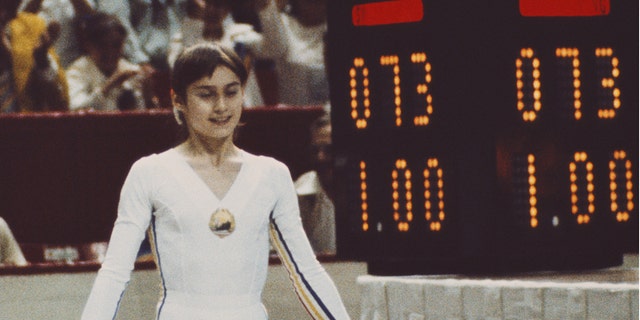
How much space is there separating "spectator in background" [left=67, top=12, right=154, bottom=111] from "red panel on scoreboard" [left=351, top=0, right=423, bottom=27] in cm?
255

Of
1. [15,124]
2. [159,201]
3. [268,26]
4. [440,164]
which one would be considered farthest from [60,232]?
[159,201]

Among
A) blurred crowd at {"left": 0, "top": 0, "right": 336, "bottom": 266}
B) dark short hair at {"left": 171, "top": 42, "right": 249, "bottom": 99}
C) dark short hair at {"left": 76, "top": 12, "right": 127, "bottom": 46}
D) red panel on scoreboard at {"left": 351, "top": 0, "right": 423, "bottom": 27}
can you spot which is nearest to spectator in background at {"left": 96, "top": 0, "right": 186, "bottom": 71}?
blurred crowd at {"left": 0, "top": 0, "right": 336, "bottom": 266}

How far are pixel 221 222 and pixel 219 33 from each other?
517 centimetres

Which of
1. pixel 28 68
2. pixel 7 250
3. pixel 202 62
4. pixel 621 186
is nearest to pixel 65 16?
pixel 28 68

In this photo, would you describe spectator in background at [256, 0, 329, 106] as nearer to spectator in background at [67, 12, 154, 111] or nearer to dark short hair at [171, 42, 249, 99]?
spectator in background at [67, 12, 154, 111]

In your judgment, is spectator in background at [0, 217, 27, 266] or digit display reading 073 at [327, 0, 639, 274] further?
spectator in background at [0, 217, 27, 266]

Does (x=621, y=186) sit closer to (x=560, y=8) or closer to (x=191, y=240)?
(x=560, y=8)

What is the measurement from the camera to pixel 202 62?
294 centimetres

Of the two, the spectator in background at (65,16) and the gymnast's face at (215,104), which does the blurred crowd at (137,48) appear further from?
the gymnast's face at (215,104)

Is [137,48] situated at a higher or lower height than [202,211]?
higher

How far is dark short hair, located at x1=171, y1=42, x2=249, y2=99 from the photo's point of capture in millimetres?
2941

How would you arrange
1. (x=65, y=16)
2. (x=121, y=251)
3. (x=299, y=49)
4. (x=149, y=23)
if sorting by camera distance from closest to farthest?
(x=121, y=251) < (x=299, y=49) < (x=65, y=16) < (x=149, y=23)

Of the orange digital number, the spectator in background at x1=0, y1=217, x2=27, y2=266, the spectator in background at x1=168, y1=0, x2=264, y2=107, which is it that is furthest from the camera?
the spectator in background at x1=168, y1=0, x2=264, y2=107

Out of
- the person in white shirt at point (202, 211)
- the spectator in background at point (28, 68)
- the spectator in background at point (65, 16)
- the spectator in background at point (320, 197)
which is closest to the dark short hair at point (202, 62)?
the person in white shirt at point (202, 211)
